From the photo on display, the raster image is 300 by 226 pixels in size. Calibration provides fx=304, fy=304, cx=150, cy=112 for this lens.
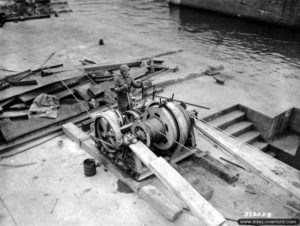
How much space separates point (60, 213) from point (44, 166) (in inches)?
67.4

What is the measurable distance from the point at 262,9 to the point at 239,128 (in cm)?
1706

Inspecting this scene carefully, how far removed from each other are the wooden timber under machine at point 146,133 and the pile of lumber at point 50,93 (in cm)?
194

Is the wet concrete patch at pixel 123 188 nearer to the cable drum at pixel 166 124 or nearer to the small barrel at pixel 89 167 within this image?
the small barrel at pixel 89 167

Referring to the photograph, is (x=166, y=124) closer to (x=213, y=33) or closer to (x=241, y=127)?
(x=241, y=127)

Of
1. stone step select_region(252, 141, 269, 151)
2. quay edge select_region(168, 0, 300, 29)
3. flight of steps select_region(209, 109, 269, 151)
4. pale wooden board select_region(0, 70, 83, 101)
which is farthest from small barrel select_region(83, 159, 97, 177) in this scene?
quay edge select_region(168, 0, 300, 29)

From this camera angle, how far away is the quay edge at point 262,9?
22031 millimetres

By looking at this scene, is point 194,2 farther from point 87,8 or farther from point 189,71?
point 189,71

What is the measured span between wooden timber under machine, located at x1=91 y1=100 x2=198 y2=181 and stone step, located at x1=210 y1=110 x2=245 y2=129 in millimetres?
2468

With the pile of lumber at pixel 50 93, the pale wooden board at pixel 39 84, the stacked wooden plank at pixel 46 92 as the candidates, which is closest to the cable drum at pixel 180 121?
the pile of lumber at pixel 50 93

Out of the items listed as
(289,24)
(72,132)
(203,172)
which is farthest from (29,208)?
(289,24)

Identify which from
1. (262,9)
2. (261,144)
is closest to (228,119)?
(261,144)

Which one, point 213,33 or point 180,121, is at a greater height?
point 180,121

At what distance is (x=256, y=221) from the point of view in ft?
19.9

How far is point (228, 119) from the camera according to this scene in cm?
1013
